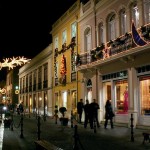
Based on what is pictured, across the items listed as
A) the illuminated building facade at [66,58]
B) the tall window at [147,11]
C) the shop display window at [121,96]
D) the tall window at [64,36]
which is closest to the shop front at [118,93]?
the shop display window at [121,96]

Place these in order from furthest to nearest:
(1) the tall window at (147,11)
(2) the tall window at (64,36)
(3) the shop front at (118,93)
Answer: (2) the tall window at (64,36) → (3) the shop front at (118,93) → (1) the tall window at (147,11)

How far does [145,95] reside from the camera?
63.2ft

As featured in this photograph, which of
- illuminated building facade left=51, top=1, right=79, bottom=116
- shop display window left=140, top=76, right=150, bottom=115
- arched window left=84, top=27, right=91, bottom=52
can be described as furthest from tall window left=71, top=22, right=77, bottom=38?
shop display window left=140, top=76, right=150, bottom=115

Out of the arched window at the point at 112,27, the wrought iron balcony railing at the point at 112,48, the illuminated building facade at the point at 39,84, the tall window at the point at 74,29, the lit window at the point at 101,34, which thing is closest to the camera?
the wrought iron balcony railing at the point at 112,48

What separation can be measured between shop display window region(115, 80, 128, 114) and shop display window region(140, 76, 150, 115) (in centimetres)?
180

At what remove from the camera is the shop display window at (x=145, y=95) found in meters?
19.0

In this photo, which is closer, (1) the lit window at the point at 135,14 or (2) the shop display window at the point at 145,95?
(2) the shop display window at the point at 145,95

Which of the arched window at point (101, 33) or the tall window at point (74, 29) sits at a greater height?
the tall window at point (74, 29)

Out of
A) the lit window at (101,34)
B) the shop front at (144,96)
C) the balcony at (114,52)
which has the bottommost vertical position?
the shop front at (144,96)

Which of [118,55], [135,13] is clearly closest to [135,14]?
[135,13]

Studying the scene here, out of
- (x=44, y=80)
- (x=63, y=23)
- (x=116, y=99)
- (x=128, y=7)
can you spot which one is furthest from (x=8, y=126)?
(x=44, y=80)

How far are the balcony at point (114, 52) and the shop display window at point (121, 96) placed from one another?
5.21 feet

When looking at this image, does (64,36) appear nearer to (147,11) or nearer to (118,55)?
(118,55)

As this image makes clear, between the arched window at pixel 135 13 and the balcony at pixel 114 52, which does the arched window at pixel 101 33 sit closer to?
the balcony at pixel 114 52
